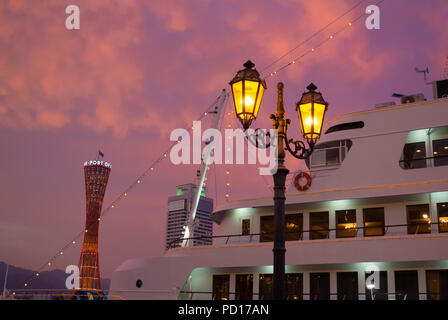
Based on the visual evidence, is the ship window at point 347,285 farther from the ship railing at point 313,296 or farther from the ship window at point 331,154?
the ship window at point 331,154

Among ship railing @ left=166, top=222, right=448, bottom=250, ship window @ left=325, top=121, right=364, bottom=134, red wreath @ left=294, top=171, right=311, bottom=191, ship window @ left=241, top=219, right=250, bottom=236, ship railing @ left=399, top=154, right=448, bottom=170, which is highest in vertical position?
ship window @ left=325, top=121, right=364, bottom=134

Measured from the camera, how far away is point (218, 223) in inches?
1021

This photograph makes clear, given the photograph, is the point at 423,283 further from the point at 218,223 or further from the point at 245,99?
the point at 245,99

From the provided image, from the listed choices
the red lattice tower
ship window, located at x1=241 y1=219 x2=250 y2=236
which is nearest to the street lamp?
ship window, located at x1=241 y1=219 x2=250 y2=236

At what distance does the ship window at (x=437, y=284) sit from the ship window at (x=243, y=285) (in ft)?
24.5

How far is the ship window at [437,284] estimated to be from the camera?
1855cm

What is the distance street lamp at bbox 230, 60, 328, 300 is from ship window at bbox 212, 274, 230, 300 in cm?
1469

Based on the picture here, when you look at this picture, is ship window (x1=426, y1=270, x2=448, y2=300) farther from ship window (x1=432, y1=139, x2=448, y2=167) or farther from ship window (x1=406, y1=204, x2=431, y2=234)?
ship window (x1=432, y1=139, x2=448, y2=167)

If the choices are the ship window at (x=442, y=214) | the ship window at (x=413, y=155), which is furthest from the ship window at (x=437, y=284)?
the ship window at (x=413, y=155)

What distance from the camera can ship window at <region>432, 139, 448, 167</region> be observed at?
69.8 ft

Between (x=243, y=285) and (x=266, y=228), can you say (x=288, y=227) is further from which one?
(x=243, y=285)

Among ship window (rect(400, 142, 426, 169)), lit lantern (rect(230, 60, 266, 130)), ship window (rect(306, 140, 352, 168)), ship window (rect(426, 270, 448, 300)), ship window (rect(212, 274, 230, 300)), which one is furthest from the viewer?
ship window (rect(306, 140, 352, 168))

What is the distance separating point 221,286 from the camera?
73.5 ft
